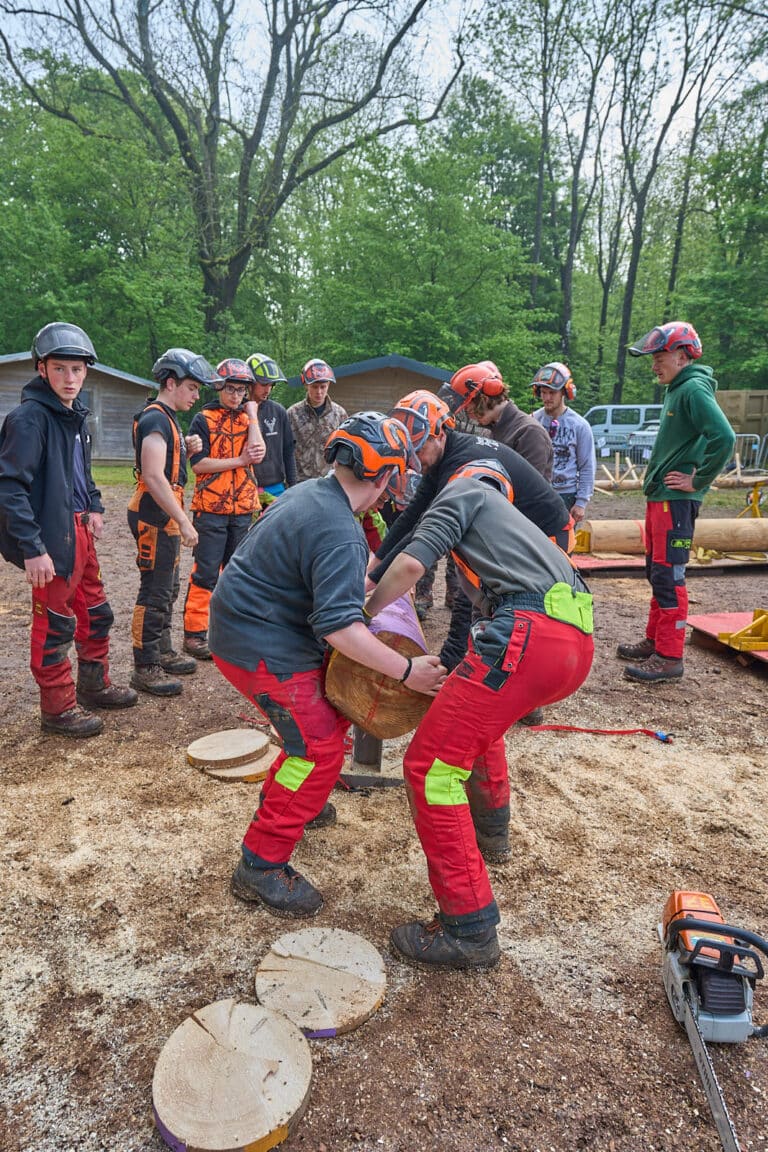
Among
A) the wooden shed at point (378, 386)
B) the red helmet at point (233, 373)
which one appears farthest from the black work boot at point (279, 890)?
the wooden shed at point (378, 386)

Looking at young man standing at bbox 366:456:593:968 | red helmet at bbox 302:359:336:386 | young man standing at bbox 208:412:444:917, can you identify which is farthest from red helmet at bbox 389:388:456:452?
red helmet at bbox 302:359:336:386

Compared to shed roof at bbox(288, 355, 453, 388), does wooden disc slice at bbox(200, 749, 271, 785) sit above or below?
below

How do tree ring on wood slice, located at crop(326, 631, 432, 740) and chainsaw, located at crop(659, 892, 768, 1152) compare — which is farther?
tree ring on wood slice, located at crop(326, 631, 432, 740)

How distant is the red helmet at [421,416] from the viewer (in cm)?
308

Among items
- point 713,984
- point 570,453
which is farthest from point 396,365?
point 713,984

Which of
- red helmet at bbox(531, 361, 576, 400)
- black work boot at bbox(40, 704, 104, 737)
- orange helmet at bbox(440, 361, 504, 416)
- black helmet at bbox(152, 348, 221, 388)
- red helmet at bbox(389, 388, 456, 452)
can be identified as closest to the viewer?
red helmet at bbox(389, 388, 456, 452)

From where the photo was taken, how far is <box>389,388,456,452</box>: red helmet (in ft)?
10.1

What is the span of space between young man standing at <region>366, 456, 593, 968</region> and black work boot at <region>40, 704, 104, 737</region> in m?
2.55

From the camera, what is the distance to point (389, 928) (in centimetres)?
273

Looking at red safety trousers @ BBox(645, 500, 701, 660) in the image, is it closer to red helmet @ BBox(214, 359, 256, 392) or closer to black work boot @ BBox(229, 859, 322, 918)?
red helmet @ BBox(214, 359, 256, 392)

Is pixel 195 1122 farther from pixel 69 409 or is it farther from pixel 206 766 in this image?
pixel 69 409

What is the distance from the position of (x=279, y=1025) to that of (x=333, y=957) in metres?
0.37

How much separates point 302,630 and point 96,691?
8.47ft

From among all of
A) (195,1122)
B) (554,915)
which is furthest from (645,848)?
(195,1122)
